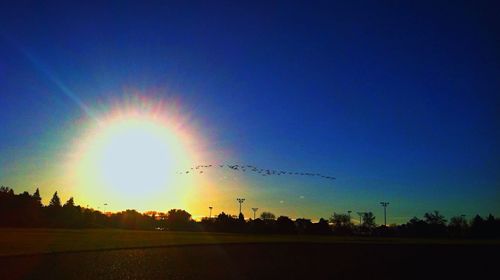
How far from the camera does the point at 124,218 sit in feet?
615

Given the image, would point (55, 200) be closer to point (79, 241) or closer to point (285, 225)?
point (285, 225)

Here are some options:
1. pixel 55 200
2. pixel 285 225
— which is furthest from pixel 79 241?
pixel 55 200

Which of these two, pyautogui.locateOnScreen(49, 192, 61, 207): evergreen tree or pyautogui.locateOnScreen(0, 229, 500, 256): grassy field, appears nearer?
pyautogui.locateOnScreen(0, 229, 500, 256): grassy field

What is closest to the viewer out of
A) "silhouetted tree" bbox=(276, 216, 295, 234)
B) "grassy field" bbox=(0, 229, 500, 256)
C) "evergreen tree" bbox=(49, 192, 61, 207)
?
"grassy field" bbox=(0, 229, 500, 256)

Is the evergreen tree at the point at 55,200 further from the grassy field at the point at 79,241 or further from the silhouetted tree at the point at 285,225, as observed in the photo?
the grassy field at the point at 79,241

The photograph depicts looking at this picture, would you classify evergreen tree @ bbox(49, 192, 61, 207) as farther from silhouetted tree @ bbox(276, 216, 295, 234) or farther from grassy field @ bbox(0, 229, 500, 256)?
grassy field @ bbox(0, 229, 500, 256)

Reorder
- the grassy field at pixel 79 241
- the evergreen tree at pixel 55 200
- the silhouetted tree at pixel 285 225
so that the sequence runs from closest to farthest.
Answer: the grassy field at pixel 79 241 → the silhouetted tree at pixel 285 225 → the evergreen tree at pixel 55 200

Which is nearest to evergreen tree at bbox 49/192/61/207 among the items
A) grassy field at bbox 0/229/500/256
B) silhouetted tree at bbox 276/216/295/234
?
silhouetted tree at bbox 276/216/295/234

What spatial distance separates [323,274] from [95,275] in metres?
11.9

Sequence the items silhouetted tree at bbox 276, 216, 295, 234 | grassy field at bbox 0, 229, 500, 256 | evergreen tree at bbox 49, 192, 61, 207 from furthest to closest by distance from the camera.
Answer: evergreen tree at bbox 49, 192, 61, 207 < silhouetted tree at bbox 276, 216, 295, 234 < grassy field at bbox 0, 229, 500, 256

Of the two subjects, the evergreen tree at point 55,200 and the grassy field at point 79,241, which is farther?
the evergreen tree at point 55,200

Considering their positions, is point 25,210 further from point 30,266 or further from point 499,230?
point 499,230

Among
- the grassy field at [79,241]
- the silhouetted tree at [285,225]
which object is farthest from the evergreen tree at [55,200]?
the grassy field at [79,241]

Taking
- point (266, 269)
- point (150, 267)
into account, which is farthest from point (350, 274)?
point (150, 267)
